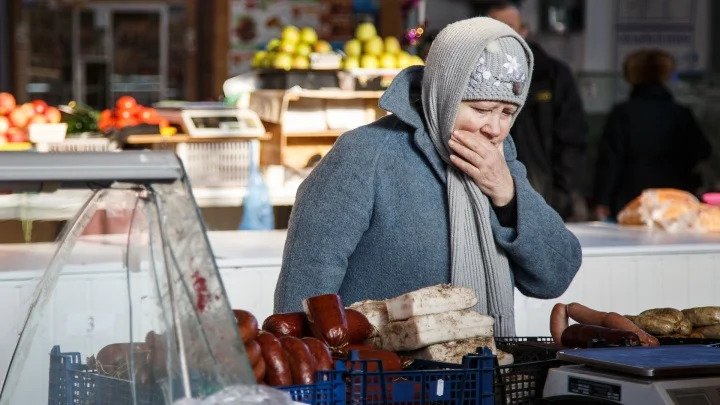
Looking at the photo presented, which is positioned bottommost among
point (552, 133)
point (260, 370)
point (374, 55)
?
point (260, 370)

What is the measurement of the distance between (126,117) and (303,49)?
1197mm

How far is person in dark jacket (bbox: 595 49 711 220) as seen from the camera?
786 cm

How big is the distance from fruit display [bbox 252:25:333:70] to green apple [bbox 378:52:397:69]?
394 mm

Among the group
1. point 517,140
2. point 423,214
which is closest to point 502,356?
point 423,214

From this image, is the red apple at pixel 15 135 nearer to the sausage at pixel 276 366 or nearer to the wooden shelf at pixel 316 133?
the wooden shelf at pixel 316 133

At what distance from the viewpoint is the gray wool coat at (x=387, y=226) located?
3172 mm

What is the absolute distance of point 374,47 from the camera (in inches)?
307

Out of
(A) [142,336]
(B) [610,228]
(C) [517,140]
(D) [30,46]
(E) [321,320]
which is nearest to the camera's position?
(A) [142,336]

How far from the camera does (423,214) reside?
3219 mm

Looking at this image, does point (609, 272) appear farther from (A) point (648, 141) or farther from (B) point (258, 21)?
(B) point (258, 21)

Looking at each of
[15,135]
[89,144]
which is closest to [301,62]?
[89,144]

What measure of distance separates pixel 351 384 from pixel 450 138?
3.31 feet

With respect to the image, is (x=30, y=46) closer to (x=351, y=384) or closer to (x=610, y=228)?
(x=610, y=228)

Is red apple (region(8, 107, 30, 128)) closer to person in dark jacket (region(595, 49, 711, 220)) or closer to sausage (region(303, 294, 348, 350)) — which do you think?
person in dark jacket (region(595, 49, 711, 220))
